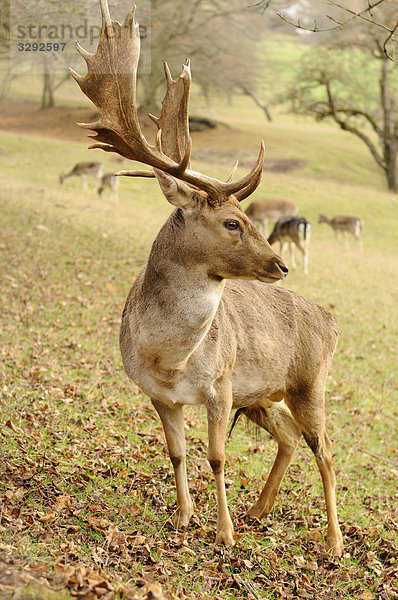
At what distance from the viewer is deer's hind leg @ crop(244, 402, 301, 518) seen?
5.72 m

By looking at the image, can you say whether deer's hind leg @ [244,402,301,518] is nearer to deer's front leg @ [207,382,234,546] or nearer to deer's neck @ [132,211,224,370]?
deer's front leg @ [207,382,234,546]

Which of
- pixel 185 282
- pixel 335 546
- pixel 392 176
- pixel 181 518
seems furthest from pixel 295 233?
pixel 392 176

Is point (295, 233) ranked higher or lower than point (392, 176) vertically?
higher

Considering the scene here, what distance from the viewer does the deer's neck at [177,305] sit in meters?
4.47

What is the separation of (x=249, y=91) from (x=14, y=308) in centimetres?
3680

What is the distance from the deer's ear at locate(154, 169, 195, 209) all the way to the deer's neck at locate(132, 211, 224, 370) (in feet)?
0.50

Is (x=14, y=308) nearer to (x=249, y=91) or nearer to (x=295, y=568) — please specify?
(x=295, y=568)

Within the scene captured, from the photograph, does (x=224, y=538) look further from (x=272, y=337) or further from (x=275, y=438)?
(x=272, y=337)

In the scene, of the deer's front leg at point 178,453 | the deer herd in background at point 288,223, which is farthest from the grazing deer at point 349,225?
the deer's front leg at point 178,453

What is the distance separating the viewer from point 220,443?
16.0 ft

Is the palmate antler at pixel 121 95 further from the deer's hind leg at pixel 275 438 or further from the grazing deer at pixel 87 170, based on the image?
the grazing deer at pixel 87 170

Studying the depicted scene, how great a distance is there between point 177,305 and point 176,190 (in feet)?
2.45

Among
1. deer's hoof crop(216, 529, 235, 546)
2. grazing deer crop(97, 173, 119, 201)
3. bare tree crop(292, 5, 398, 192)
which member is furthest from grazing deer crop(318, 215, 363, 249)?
deer's hoof crop(216, 529, 235, 546)

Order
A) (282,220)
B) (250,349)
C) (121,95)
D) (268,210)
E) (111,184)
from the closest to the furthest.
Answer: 1. (121,95)
2. (250,349)
3. (282,220)
4. (268,210)
5. (111,184)
